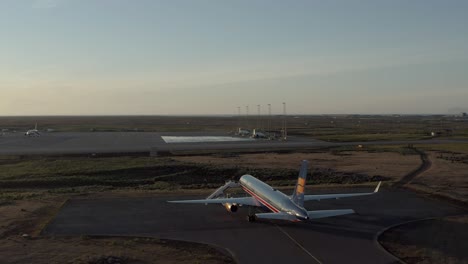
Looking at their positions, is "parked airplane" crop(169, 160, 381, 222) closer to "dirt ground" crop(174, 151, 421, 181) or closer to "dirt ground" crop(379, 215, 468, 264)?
"dirt ground" crop(379, 215, 468, 264)

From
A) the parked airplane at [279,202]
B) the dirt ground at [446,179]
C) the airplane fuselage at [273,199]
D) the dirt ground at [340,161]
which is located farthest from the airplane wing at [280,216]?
the dirt ground at [340,161]

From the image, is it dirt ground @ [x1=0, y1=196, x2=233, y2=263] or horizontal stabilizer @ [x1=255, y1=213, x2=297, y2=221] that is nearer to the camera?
dirt ground @ [x1=0, y1=196, x2=233, y2=263]

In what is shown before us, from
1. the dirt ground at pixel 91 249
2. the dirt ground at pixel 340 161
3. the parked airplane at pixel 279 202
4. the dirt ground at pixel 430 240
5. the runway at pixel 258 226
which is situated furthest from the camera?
the dirt ground at pixel 340 161

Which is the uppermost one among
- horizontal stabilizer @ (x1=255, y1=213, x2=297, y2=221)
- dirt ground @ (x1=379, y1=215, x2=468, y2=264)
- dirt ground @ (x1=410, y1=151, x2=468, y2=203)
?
horizontal stabilizer @ (x1=255, y1=213, x2=297, y2=221)

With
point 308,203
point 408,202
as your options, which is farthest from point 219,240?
point 408,202

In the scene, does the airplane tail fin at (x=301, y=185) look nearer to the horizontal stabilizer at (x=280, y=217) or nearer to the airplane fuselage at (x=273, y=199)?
the airplane fuselage at (x=273, y=199)

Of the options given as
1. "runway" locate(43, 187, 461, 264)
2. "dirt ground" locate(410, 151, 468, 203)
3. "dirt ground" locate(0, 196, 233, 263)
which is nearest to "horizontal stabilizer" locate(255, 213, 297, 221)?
"runway" locate(43, 187, 461, 264)
